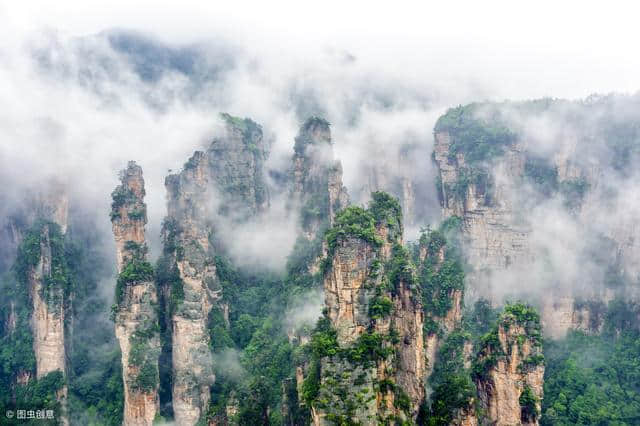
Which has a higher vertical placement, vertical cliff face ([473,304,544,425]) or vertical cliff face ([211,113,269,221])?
vertical cliff face ([211,113,269,221])

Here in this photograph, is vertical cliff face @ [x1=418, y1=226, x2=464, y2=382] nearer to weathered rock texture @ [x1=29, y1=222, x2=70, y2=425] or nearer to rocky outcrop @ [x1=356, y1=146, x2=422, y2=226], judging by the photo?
rocky outcrop @ [x1=356, y1=146, x2=422, y2=226]

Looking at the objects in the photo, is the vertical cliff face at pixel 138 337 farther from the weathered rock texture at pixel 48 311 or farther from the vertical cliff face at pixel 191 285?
the weathered rock texture at pixel 48 311

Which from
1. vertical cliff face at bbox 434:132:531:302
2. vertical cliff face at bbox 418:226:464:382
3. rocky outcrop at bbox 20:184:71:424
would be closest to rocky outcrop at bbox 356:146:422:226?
vertical cliff face at bbox 434:132:531:302

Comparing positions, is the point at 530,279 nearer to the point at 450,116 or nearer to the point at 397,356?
the point at 450,116

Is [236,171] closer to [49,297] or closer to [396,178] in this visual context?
[396,178]

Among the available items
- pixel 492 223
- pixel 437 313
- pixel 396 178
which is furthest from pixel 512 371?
pixel 396 178

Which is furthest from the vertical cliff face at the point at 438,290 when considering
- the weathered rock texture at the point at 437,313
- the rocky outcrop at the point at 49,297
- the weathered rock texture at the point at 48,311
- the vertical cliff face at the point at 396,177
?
the weathered rock texture at the point at 48,311
